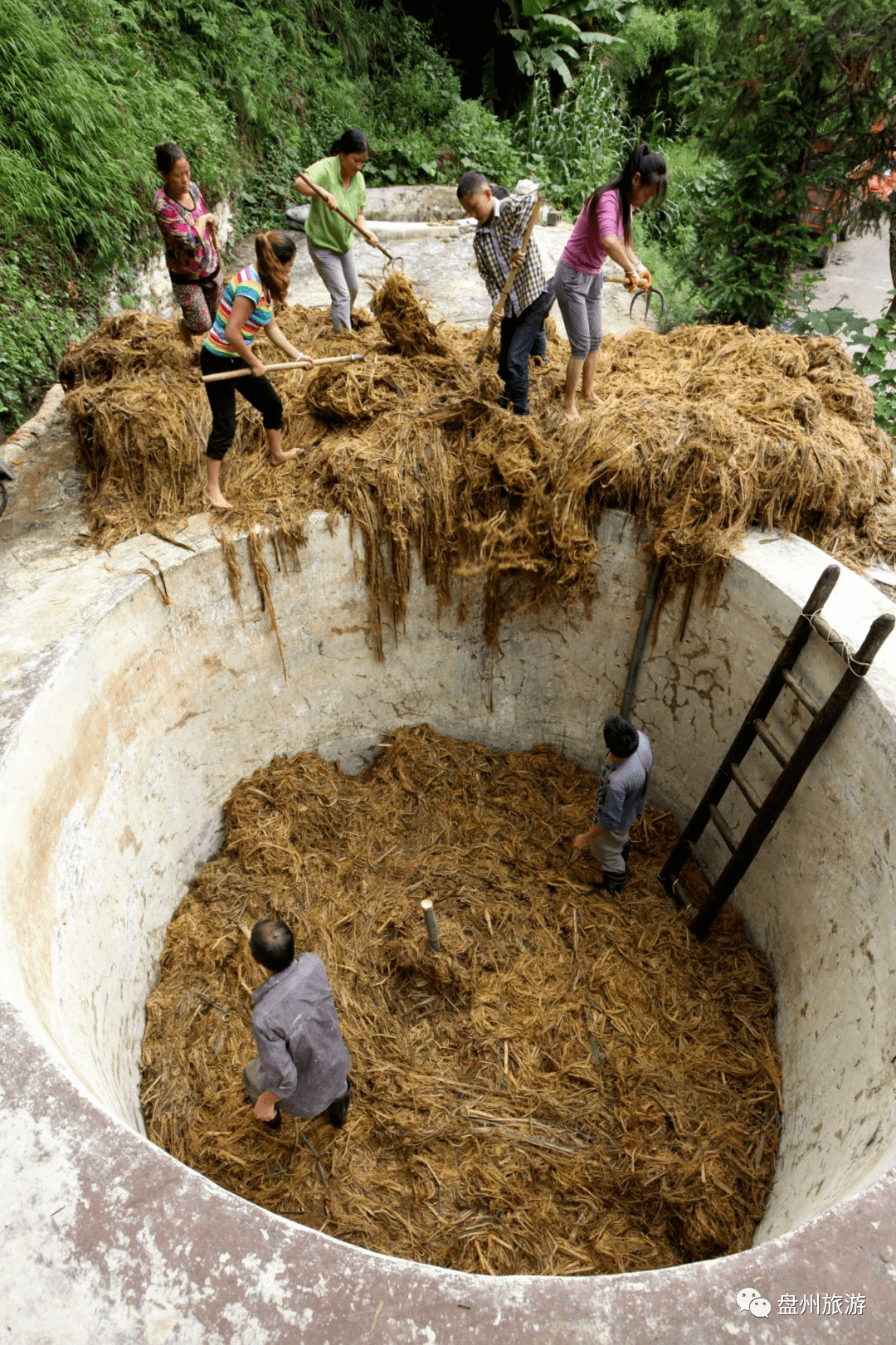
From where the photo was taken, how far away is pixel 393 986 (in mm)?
4352

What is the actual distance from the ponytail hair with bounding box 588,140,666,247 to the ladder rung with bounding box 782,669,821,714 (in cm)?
250

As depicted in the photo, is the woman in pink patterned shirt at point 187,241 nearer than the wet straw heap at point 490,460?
No

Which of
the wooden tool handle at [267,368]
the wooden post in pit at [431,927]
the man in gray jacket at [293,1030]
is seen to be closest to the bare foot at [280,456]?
the wooden tool handle at [267,368]

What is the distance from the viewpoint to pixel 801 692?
Answer: 357 cm

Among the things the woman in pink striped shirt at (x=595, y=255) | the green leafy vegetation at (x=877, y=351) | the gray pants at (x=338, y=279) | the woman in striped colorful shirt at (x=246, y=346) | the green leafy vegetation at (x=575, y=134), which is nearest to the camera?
the woman in striped colorful shirt at (x=246, y=346)

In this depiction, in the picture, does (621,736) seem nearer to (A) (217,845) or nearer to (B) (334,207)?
(A) (217,845)

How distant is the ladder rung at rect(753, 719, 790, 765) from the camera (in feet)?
12.0

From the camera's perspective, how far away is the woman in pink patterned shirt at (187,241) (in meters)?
4.42

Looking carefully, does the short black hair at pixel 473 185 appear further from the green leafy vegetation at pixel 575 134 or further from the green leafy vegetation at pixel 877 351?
the green leafy vegetation at pixel 575 134

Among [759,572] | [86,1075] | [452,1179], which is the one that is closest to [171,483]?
[86,1075]

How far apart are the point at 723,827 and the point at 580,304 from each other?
3.08m

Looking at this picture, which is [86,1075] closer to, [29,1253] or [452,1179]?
[29,1253]

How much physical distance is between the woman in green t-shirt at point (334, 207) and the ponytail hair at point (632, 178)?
1930 millimetres

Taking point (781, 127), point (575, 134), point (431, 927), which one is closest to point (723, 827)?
point (431, 927)
